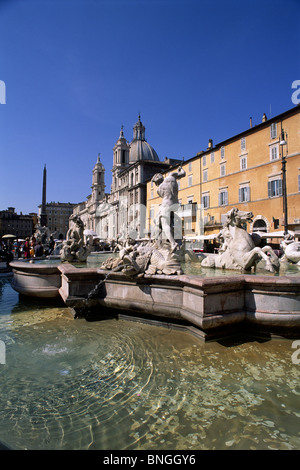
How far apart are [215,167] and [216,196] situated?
3.48 m

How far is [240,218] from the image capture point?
233 inches

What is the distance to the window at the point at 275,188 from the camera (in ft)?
76.5

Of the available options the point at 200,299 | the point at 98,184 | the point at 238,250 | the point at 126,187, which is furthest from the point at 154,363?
the point at 98,184

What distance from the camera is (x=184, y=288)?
154 inches

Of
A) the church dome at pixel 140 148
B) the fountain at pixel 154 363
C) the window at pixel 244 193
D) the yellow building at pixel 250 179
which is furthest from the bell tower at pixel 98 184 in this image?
the fountain at pixel 154 363

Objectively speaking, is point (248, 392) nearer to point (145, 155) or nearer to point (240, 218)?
point (240, 218)

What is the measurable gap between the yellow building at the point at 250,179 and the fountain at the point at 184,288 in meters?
17.5

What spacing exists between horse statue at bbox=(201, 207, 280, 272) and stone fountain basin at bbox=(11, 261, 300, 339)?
4.87 feet

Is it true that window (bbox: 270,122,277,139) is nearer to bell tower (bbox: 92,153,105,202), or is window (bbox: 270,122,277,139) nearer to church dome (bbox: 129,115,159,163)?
church dome (bbox: 129,115,159,163)

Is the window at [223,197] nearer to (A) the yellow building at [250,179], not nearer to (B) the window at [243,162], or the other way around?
(A) the yellow building at [250,179]

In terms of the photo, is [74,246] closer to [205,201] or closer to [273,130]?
[273,130]

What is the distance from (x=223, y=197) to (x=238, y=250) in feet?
83.2

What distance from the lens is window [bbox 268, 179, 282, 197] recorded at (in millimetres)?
23312
